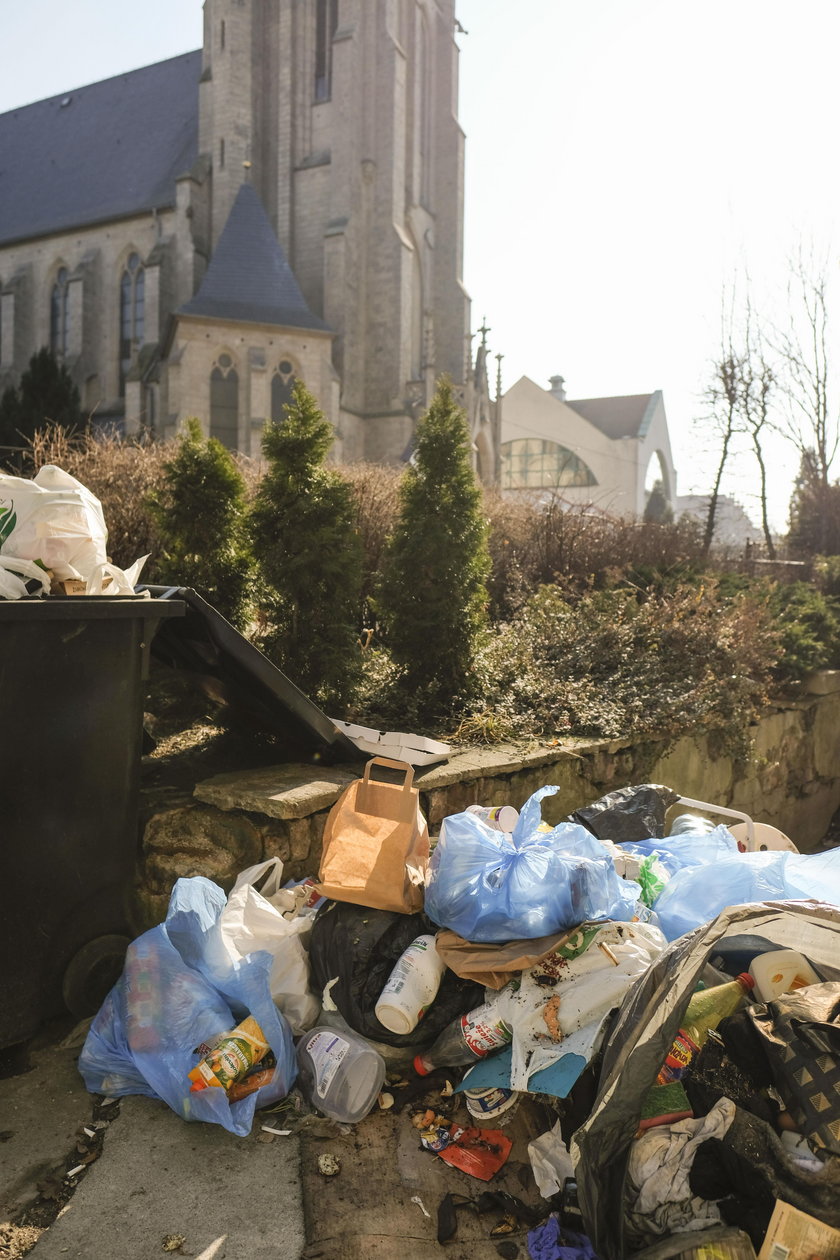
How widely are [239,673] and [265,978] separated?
3.53 feet

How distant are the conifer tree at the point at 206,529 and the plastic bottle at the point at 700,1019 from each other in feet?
10.5

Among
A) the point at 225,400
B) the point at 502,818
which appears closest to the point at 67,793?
the point at 502,818

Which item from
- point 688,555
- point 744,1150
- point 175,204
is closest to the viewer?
point 744,1150

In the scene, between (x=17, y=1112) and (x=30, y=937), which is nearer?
(x=17, y=1112)

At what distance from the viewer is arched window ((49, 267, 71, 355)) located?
1145 inches

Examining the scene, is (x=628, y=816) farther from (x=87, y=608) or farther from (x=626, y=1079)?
(x=87, y=608)

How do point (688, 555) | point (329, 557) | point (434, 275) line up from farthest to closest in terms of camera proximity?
point (434, 275) < point (688, 555) < point (329, 557)

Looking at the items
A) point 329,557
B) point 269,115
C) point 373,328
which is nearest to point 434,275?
point 373,328

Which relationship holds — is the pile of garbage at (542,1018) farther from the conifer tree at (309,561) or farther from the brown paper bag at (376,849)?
the conifer tree at (309,561)

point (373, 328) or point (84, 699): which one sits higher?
point (373, 328)

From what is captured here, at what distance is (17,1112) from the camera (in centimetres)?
237

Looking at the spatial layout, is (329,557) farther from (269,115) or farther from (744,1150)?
(269,115)

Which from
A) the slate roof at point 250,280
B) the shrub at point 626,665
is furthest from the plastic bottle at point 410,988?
the slate roof at point 250,280

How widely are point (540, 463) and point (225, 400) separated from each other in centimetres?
2640
